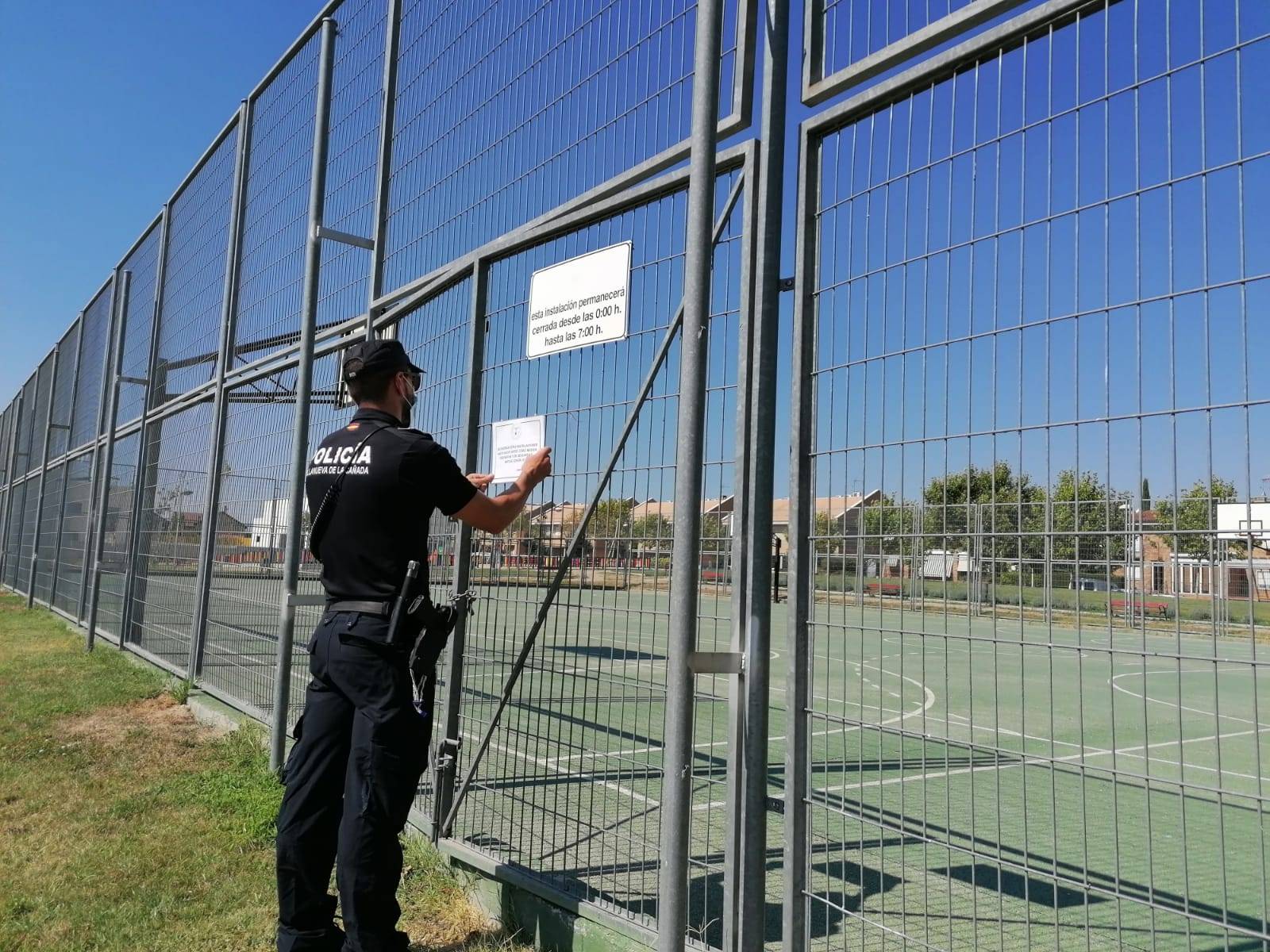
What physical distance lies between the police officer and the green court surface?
2.01 ft

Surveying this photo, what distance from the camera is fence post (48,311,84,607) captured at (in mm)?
16656

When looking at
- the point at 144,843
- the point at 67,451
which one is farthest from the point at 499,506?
the point at 67,451

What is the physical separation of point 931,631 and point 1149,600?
1.80 feet

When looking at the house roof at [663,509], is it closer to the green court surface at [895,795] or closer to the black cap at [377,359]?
the green court surface at [895,795]

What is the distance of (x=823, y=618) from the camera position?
2762 mm

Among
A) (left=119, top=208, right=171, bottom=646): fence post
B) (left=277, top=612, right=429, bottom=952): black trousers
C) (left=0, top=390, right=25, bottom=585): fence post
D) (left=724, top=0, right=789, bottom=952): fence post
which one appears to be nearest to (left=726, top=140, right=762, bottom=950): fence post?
(left=724, top=0, right=789, bottom=952): fence post

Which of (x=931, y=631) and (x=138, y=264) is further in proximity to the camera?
(x=138, y=264)

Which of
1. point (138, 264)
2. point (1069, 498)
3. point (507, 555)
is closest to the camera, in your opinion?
point (1069, 498)

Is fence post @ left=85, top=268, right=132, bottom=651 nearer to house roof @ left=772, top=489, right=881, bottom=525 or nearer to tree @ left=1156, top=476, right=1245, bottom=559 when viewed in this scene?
house roof @ left=772, top=489, right=881, bottom=525

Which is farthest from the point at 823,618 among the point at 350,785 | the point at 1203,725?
the point at 1203,725

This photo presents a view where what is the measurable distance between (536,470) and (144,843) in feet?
10.0

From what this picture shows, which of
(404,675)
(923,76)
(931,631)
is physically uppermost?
(923,76)

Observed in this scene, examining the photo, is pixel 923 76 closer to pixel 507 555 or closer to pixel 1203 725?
pixel 507 555

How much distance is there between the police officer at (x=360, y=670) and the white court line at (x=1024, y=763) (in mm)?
1357
